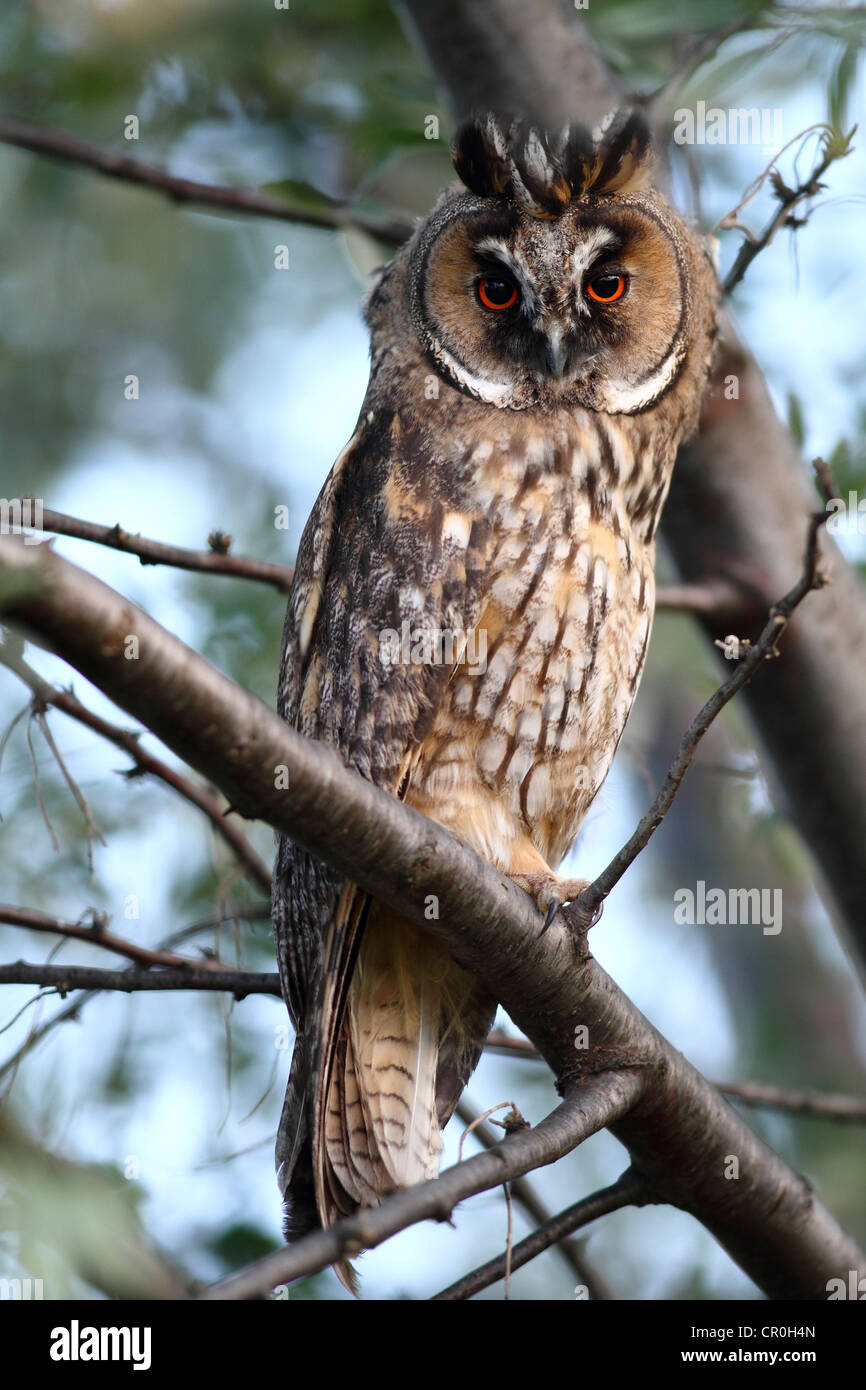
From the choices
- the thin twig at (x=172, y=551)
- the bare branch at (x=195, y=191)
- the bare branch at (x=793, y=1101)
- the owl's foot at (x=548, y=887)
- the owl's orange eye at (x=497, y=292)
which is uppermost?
the bare branch at (x=195, y=191)

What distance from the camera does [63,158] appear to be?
2.93 m

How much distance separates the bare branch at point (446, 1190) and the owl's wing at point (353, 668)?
0.54 meters

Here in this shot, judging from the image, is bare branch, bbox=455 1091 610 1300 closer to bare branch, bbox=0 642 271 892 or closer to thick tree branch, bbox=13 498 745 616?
bare branch, bbox=0 642 271 892

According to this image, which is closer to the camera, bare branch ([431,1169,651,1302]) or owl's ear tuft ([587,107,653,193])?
bare branch ([431,1169,651,1302])

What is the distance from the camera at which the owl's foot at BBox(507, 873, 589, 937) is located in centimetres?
223

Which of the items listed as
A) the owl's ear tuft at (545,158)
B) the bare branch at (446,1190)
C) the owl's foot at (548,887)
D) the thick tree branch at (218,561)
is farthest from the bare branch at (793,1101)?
the owl's ear tuft at (545,158)

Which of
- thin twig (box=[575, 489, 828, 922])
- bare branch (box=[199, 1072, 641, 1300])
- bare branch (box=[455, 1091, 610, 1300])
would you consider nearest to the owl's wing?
bare branch (box=[455, 1091, 610, 1300])

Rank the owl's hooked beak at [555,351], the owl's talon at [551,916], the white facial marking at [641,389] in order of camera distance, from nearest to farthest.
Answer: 1. the owl's talon at [551,916]
2. the owl's hooked beak at [555,351]
3. the white facial marking at [641,389]

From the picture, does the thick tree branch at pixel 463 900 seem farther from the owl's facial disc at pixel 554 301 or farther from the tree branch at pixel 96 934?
the owl's facial disc at pixel 554 301

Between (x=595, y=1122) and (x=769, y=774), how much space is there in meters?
1.53

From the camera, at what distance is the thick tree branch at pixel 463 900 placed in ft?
4.46
